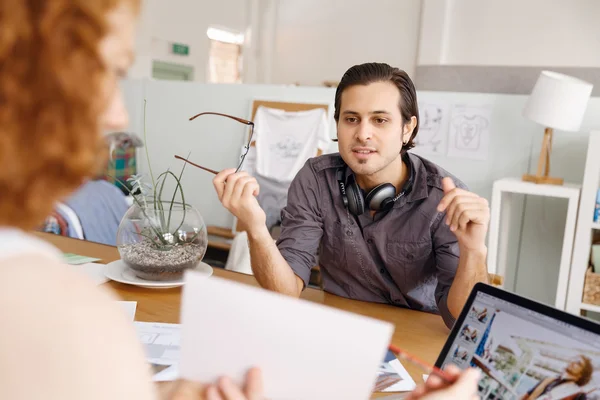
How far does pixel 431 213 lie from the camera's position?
1.48m

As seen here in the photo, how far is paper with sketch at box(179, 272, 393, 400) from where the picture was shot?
516mm

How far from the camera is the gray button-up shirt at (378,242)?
1473mm

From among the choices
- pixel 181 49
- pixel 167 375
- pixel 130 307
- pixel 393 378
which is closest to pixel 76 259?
pixel 130 307

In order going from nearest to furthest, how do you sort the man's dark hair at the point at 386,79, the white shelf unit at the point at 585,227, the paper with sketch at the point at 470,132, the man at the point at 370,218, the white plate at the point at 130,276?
the white plate at the point at 130,276
the man at the point at 370,218
the man's dark hair at the point at 386,79
the white shelf unit at the point at 585,227
the paper with sketch at the point at 470,132

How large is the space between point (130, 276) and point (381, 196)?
69cm

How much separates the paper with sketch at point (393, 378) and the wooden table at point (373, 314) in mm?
17

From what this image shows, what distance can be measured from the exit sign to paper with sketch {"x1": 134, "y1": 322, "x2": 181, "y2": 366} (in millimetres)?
4898

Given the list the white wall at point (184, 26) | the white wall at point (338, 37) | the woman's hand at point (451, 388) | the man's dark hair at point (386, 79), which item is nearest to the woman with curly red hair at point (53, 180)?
the woman's hand at point (451, 388)

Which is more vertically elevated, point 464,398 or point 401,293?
point 464,398

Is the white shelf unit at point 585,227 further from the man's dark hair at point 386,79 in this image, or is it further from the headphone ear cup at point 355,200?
the headphone ear cup at point 355,200

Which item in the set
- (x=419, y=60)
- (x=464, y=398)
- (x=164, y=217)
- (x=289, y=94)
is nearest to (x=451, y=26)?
(x=419, y=60)

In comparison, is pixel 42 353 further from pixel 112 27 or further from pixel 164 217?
pixel 164 217

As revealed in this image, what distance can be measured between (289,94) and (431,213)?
2.35 metres

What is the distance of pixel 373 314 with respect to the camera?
1253 millimetres
